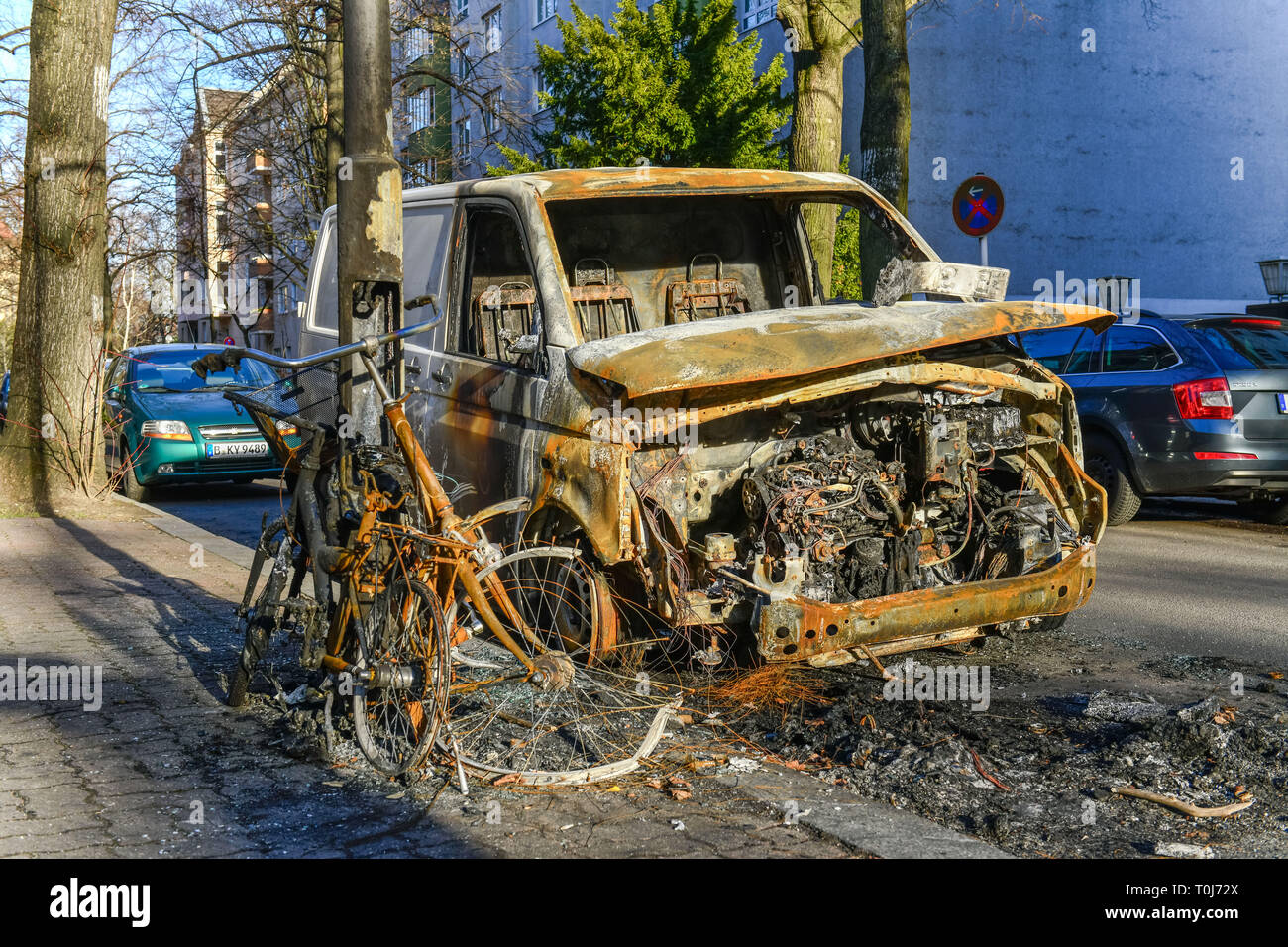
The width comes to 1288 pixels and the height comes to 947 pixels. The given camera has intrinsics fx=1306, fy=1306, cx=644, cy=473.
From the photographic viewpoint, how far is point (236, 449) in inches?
579

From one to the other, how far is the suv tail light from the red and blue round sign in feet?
11.3

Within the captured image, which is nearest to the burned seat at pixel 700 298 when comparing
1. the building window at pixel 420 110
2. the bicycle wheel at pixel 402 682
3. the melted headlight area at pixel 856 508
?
the melted headlight area at pixel 856 508

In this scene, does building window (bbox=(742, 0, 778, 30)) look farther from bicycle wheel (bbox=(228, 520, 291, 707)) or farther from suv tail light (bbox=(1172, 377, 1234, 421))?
bicycle wheel (bbox=(228, 520, 291, 707))

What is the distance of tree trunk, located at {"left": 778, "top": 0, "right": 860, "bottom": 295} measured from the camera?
14.1 m

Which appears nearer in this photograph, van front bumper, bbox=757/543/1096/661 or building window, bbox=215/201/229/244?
van front bumper, bbox=757/543/1096/661

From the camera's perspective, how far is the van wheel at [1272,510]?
11055mm

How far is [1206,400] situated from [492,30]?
33.0 meters

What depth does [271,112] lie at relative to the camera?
30.7m

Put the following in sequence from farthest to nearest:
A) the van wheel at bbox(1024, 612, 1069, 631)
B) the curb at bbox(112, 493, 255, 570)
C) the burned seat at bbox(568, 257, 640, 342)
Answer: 1. the curb at bbox(112, 493, 255, 570)
2. the burned seat at bbox(568, 257, 640, 342)
3. the van wheel at bbox(1024, 612, 1069, 631)

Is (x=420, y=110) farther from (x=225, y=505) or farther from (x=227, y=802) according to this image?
(x=227, y=802)

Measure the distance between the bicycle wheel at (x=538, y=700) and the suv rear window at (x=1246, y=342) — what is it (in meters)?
7.08

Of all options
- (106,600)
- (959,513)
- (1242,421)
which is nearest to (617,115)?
(1242,421)

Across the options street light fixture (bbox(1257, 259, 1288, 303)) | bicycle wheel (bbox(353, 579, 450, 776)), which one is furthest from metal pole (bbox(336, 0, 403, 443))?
street light fixture (bbox(1257, 259, 1288, 303))

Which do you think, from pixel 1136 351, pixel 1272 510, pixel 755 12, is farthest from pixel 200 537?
pixel 755 12
